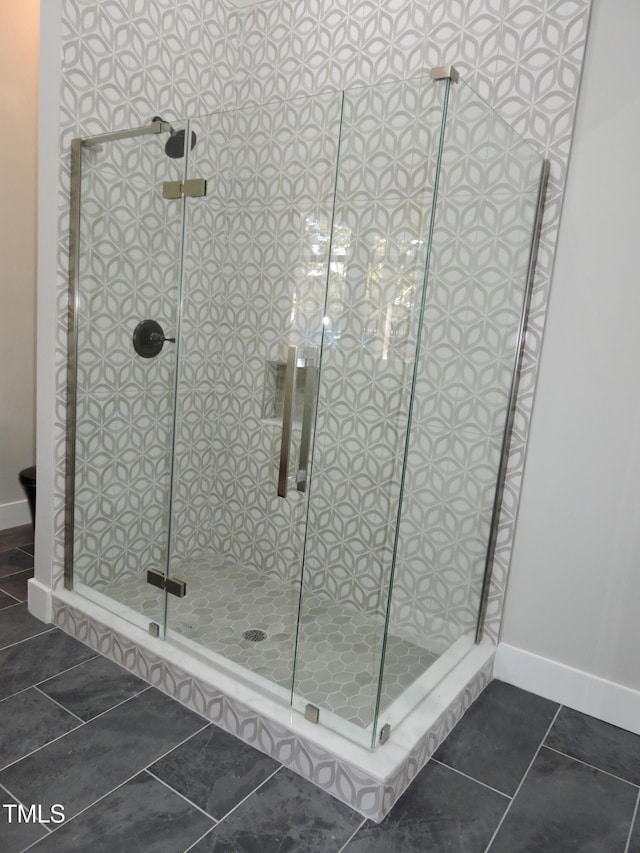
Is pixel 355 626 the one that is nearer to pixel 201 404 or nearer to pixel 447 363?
pixel 447 363

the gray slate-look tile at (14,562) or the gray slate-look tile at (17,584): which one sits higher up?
the gray slate-look tile at (17,584)

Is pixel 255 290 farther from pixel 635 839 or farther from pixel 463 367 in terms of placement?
pixel 635 839

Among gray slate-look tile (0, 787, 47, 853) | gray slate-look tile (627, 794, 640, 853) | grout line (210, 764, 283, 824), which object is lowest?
gray slate-look tile (0, 787, 47, 853)

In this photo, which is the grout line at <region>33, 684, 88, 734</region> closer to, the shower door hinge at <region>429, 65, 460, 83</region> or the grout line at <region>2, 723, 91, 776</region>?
the grout line at <region>2, 723, 91, 776</region>

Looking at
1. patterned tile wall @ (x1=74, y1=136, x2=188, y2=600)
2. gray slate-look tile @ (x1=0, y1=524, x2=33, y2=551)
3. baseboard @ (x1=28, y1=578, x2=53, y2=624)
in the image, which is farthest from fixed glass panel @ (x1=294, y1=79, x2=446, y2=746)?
gray slate-look tile @ (x1=0, y1=524, x2=33, y2=551)

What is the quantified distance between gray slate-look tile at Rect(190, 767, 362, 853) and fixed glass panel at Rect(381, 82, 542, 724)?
0.89 feet

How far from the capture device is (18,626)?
232cm

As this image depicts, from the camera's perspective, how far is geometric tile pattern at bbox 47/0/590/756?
6.49 feet

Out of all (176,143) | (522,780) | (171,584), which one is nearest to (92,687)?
(171,584)

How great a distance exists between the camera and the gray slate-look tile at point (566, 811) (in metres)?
1.51

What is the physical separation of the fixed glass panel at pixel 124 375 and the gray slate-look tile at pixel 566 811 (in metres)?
1.28

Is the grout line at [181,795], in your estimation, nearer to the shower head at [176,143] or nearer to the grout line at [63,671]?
the grout line at [63,671]

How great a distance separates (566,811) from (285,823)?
765 mm

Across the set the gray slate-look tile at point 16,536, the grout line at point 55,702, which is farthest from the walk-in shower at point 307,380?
the gray slate-look tile at point 16,536
